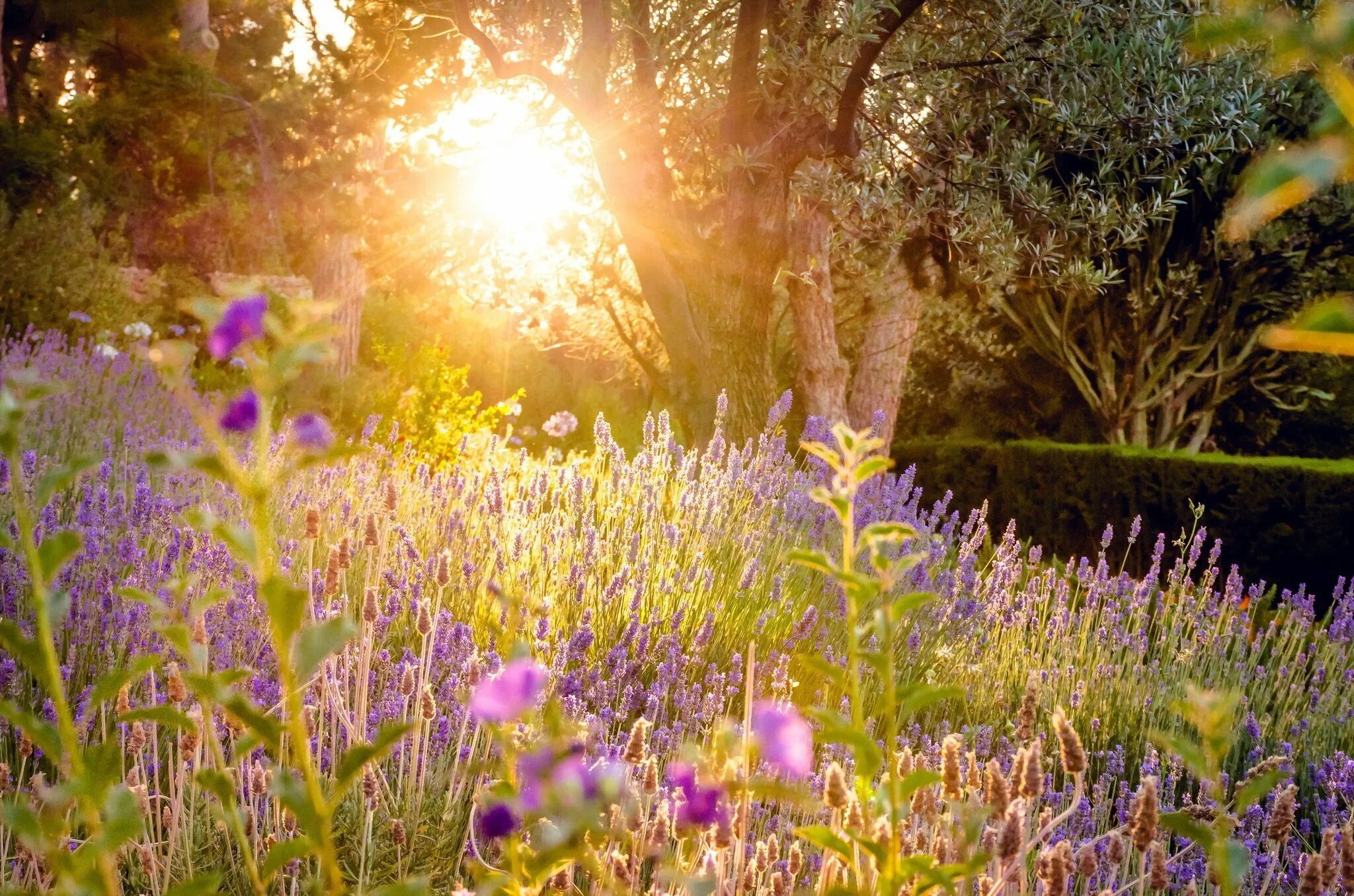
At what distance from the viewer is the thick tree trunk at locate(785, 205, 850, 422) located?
775cm

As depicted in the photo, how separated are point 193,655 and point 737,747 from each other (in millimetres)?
593

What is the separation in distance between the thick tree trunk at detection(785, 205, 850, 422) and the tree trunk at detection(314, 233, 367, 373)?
6.91 m

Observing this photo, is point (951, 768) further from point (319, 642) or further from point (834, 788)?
point (319, 642)

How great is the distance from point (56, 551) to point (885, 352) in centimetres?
880

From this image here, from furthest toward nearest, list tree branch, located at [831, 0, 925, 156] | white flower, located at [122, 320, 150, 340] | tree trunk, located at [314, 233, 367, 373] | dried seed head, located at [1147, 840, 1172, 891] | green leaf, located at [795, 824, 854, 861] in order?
tree trunk, located at [314, 233, 367, 373] → white flower, located at [122, 320, 150, 340] → tree branch, located at [831, 0, 925, 156] → dried seed head, located at [1147, 840, 1172, 891] → green leaf, located at [795, 824, 854, 861]

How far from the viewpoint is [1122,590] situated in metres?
5.08

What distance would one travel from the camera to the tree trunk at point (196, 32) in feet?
64.9

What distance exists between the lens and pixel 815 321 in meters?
8.01

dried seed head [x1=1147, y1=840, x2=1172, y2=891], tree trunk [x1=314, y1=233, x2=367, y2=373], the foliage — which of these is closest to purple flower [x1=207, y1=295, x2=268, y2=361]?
dried seed head [x1=1147, y1=840, x2=1172, y2=891]

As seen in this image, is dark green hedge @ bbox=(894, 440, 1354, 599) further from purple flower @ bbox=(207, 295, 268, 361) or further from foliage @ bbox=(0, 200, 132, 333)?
foliage @ bbox=(0, 200, 132, 333)

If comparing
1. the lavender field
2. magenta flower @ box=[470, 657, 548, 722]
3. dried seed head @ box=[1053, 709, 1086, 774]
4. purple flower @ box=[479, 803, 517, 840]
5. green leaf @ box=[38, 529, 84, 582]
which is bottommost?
the lavender field

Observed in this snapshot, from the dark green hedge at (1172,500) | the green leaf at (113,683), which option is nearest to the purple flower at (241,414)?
the green leaf at (113,683)

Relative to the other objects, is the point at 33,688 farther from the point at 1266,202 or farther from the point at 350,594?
the point at 1266,202

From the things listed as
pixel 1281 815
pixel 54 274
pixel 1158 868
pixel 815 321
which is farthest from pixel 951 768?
pixel 54 274
